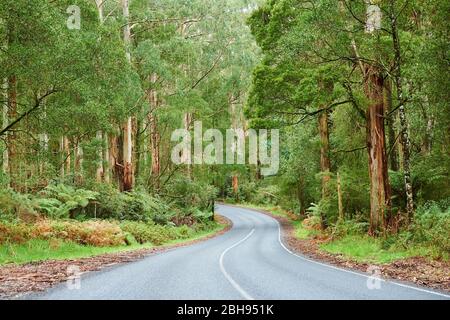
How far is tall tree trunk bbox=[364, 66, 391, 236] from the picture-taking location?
17.8 m

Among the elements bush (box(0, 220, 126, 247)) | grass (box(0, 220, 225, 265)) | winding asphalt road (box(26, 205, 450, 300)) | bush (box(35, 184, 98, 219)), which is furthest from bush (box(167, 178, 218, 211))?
winding asphalt road (box(26, 205, 450, 300))

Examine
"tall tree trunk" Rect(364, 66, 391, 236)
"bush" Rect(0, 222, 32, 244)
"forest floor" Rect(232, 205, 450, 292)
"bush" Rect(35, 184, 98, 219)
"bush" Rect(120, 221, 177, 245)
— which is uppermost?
"tall tree trunk" Rect(364, 66, 391, 236)

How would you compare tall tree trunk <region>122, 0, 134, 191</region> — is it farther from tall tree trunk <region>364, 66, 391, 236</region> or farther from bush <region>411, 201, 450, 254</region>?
bush <region>411, 201, 450, 254</region>

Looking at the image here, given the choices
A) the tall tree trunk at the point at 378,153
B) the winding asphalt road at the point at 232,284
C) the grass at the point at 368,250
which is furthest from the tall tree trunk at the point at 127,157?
the winding asphalt road at the point at 232,284

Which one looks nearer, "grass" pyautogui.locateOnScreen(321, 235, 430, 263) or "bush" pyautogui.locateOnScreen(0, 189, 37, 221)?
"grass" pyautogui.locateOnScreen(321, 235, 430, 263)

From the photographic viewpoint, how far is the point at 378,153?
59.1 feet

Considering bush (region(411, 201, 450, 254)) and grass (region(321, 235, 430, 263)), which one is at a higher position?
bush (region(411, 201, 450, 254))

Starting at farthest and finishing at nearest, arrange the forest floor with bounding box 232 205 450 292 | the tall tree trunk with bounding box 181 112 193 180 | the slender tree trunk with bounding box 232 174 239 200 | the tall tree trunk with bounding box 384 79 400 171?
the slender tree trunk with bounding box 232 174 239 200 → the tall tree trunk with bounding box 181 112 193 180 → the tall tree trunk with bounding box 384 79 400 171 → the forest floor with bounding box 232 205 450 292

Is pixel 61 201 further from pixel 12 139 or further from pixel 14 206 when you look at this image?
pixel 12 139

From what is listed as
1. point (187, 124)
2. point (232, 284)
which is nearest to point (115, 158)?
point (187, 124)

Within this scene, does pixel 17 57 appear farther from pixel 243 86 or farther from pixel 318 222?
pixel 243 86

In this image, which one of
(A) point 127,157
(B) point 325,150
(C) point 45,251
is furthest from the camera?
(A) point 127,157

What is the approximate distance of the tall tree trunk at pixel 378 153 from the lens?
17797 mm

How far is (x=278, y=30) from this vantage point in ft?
63.0
